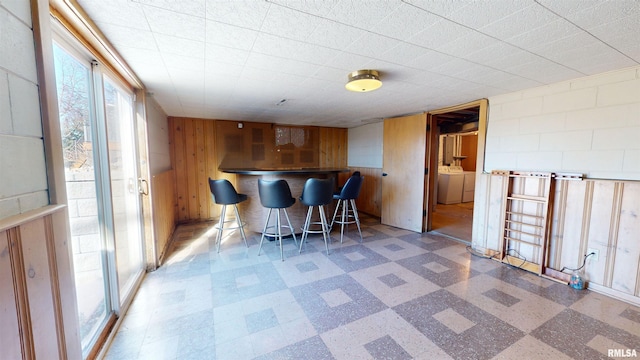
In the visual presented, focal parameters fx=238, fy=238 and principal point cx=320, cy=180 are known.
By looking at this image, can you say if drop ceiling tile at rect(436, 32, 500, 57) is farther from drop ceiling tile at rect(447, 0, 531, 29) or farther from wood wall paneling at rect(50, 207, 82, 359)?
wood wall paneling at rect(50, 207, 82, 359)

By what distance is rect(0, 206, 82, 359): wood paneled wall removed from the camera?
2.42 feet

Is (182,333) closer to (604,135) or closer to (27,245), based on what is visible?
(27,245)

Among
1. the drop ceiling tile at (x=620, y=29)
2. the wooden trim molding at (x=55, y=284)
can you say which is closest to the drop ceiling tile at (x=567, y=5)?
the drop ceiling tile at (x=620, y=29)

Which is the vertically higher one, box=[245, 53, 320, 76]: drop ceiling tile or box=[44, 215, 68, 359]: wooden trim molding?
box=[245, 53, 320, 76]: drop ceiling tile

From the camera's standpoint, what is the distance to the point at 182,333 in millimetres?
1711

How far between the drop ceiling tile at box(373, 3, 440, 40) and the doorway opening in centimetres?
271

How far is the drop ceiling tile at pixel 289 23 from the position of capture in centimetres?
131

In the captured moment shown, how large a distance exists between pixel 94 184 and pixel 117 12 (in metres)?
1.10

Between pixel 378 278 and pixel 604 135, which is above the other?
pixel 604 135

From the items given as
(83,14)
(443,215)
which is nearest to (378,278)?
(83,14)

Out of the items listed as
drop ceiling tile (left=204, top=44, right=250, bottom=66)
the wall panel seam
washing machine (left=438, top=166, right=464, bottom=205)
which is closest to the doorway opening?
washing machine (left=438, top=166, right=464, bottom=205)

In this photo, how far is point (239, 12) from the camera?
1310 mm

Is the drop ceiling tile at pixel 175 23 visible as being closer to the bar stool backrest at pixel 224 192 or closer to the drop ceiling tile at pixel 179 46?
the drop ceiling tile at pixel 179 46

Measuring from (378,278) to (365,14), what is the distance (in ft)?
7.61
